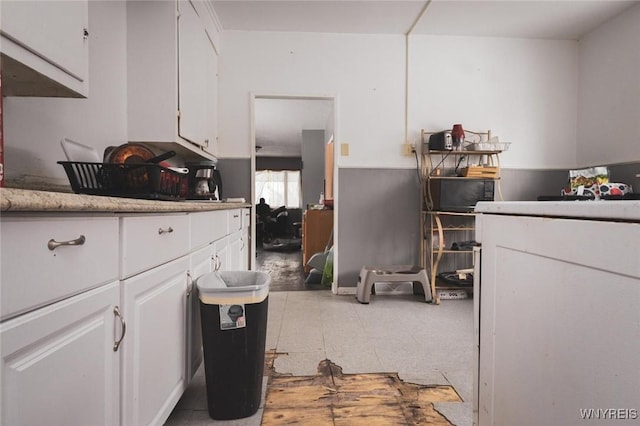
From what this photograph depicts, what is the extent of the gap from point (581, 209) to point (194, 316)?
140cm

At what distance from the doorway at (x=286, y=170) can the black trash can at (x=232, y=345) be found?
82.9 inches

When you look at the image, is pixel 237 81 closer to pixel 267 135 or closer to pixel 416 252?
pixel 416 252

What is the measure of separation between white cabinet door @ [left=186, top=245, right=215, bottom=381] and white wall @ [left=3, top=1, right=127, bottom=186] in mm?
686

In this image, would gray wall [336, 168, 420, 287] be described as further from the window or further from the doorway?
the window

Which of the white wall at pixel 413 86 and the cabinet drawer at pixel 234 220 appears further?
the white wall at pixel 413 86

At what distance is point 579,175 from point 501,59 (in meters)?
1.40

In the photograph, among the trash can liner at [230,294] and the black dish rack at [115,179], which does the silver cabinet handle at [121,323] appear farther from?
the black dish rack at [115,179]

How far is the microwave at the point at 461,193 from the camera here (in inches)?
117

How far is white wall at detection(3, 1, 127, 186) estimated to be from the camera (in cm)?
124

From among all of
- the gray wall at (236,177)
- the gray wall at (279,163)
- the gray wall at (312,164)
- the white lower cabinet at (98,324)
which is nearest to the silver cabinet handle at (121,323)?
the white lower cabinet at (98,324)

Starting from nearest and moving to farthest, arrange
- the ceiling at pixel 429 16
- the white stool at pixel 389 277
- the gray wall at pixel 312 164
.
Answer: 1. the ceiling at pixel 429 16
2. the white stool at pixel 389 277
3. the gray wall at pixel 312 164

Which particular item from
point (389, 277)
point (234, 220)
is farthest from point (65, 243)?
point (389, 277)

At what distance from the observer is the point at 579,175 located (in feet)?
10.4

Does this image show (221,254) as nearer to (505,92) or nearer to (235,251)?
(235,251)
